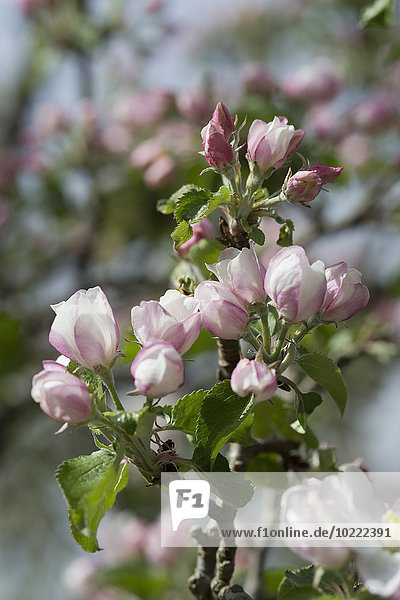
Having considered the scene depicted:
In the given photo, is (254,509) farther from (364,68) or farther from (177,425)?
(364,68)

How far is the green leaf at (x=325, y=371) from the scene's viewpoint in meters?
0.55

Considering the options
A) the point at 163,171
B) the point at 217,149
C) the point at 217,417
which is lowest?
the point at 217,417

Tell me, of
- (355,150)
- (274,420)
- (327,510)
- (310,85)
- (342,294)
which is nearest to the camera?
(327,510)

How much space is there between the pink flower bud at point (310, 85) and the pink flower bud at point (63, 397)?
111 centimetres

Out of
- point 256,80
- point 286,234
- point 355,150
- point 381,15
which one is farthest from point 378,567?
point 355,150

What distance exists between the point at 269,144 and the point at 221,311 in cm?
15

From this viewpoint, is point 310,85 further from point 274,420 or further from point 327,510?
point 327,510

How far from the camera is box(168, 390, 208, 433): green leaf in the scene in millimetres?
555

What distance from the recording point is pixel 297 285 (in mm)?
503

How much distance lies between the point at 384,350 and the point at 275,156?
669mm

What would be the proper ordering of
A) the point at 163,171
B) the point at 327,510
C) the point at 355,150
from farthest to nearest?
the point at 355,150
the point at 163,171
the point at 327,510

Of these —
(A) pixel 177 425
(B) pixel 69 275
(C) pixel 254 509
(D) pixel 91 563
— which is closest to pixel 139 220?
(B) pixel 69 275

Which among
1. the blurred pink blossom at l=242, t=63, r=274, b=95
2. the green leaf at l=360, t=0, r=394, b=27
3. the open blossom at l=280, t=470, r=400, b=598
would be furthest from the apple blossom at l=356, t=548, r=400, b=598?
the blurred pink blossom at l=242, t=63, r=274, b=95

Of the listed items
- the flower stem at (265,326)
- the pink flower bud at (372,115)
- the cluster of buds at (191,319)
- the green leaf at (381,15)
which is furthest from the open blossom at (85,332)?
the pink flower bud at (372,115)
